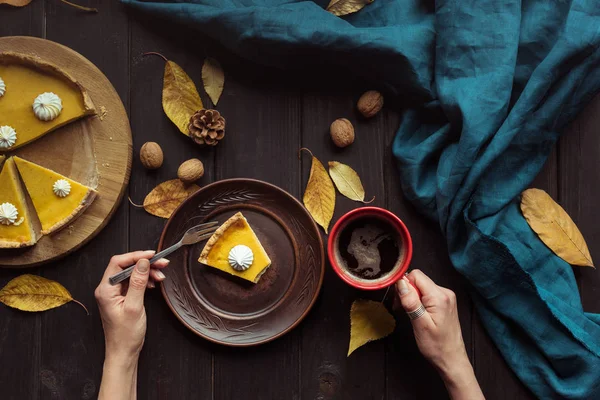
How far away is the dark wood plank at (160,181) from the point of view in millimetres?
1424

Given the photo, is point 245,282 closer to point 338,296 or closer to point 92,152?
point 338,296

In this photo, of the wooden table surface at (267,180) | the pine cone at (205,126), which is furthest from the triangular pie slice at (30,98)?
the pine cone at (205,126)

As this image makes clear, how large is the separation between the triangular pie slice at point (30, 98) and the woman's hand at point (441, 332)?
3.13 ft

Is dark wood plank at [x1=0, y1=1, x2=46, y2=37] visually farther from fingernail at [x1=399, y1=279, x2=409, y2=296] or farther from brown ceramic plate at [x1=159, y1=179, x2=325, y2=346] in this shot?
fingernail at [x1=399, y1=279, x2=409, y2=296]

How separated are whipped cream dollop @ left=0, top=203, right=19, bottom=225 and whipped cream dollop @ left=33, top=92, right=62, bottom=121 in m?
0.25

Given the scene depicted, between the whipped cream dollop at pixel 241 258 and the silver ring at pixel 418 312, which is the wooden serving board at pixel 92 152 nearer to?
the whipped cream dollop at pixel 241 258

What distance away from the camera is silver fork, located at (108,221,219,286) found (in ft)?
4.28

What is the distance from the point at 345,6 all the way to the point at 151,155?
65cm

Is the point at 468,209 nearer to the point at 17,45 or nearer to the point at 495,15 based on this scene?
the point at 495,15

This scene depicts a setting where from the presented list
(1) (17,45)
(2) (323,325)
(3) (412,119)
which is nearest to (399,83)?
(3) (412,119)

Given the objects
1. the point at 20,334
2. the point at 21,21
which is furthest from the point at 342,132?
the point at 20,334

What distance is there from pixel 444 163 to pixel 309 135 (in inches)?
14.6

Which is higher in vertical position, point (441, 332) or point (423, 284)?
point (423, 284)

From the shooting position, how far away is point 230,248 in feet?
4.48
